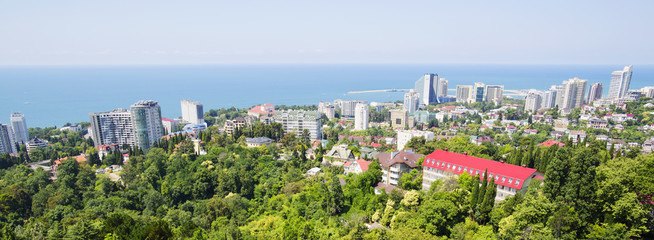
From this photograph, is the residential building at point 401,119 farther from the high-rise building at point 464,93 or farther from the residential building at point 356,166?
the high-rise building at point 464,93

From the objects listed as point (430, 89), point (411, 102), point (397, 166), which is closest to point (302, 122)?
point (397, 166)

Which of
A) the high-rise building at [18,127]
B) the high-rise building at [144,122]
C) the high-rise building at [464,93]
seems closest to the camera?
the high-rise building at [144,122]

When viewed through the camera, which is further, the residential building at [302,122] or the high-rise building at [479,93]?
the high-rise building at [479,93]

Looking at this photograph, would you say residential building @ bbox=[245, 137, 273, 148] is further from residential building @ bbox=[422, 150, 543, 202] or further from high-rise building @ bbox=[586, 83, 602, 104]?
high-rise building @ bbox=[586, 83, 602, 104]

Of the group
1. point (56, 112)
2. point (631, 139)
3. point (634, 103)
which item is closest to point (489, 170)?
point (631, 139)

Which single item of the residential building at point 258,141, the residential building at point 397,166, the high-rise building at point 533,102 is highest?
the residential building at point 397,166

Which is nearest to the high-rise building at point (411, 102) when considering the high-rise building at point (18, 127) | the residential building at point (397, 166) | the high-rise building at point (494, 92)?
the high-rise building at point (494, 92)

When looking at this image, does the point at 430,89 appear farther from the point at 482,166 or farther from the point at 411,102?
the point at 482,166
